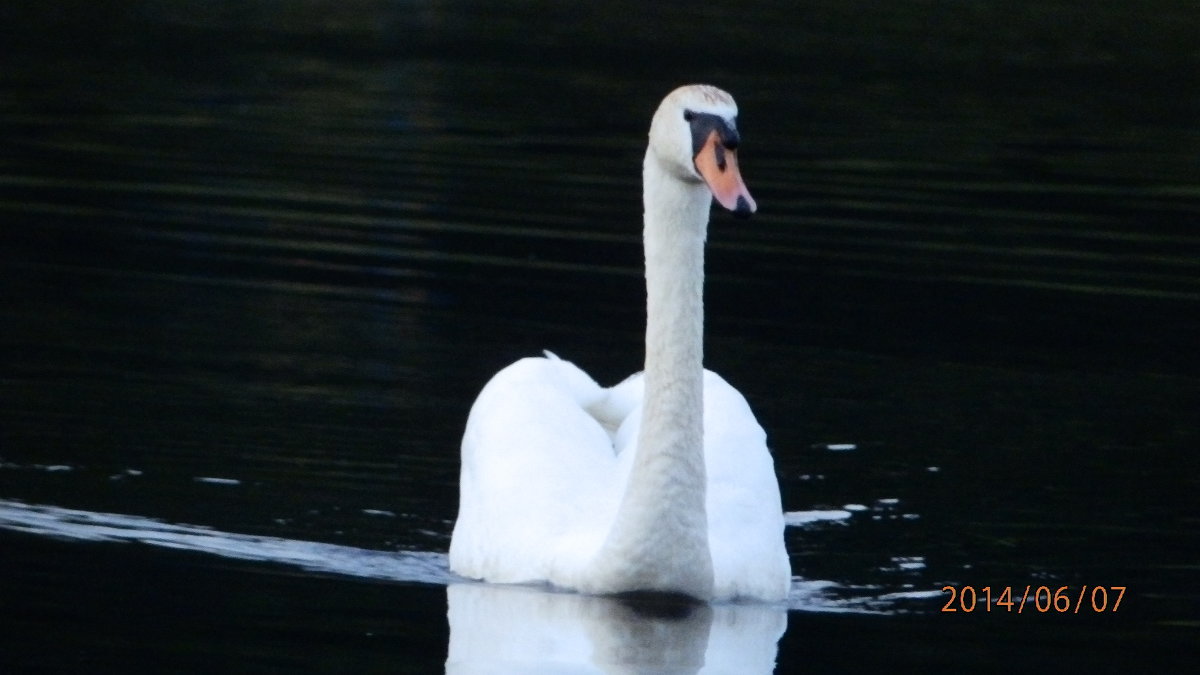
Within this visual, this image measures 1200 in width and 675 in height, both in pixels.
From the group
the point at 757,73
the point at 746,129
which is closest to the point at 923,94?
the point at 757,73

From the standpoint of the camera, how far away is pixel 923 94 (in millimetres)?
23938

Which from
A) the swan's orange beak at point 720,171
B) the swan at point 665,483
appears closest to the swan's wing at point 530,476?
the swan at point 665,483

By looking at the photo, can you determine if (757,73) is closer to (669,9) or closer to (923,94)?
(923,94)

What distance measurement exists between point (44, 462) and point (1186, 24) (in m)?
22.0

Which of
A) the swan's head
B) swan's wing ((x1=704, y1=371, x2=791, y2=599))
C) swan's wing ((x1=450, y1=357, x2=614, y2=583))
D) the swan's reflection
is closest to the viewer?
the swan's reflection

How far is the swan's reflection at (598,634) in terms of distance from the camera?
783 cm

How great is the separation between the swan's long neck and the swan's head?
0.13 meters

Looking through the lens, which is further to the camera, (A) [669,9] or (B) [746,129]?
(A) [669,9]

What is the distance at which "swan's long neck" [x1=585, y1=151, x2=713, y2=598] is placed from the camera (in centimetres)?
841
